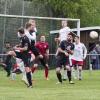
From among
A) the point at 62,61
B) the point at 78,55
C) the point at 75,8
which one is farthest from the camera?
the point at 75,8

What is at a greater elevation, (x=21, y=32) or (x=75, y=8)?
(x=75, y=8)

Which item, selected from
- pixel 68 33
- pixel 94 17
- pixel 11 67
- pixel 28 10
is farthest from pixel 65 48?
pixel 94 17

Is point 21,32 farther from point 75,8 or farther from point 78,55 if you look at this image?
point 75,8

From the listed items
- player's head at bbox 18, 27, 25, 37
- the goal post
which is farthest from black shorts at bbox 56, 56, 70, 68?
the goal post

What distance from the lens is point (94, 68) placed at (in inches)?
Result: 1315

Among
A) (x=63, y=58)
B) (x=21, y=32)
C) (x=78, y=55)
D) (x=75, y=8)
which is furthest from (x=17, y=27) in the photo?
(x=75, y=8)

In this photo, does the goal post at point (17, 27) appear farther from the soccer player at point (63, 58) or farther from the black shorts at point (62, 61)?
the black shorts at point (62, 61)

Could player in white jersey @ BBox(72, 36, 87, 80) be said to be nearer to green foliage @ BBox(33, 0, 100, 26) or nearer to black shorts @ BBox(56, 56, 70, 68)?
black shorts @ BBox(56, 56, 70, 68)

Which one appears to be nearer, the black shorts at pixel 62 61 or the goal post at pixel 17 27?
the black shorts at pixel 62 61

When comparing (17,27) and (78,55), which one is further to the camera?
(17,27)

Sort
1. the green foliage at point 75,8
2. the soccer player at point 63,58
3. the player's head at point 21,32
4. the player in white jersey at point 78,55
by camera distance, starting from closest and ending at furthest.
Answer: the player's head at point 21,32 < the soccer player at point 63,58 < the player in white jersey at point 78,55 < the green foliage at point 75,8

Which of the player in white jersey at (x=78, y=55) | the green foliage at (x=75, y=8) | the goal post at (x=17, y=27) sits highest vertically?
the green foliage at (x=75, y=8)

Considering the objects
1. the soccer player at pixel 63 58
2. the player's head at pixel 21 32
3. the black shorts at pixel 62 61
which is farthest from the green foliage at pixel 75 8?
the player's head at pixel 21 32

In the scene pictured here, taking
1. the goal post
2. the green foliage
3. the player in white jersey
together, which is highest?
the green foliage
